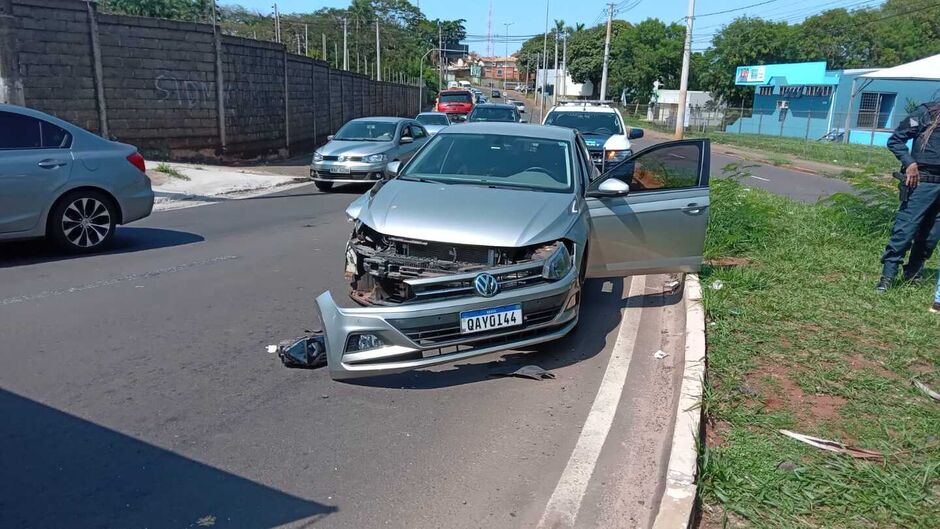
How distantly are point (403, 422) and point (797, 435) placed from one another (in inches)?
89.8

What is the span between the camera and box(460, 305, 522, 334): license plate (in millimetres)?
4840

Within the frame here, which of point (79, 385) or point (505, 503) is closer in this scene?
point (505, 503)

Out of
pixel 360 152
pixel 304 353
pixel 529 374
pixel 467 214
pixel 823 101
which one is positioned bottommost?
pixel 529 374

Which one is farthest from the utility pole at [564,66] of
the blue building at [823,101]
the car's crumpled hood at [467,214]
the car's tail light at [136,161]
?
the car's crumpled hood at [467,214]

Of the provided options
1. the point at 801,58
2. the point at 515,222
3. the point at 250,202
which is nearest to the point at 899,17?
the point at 801,58

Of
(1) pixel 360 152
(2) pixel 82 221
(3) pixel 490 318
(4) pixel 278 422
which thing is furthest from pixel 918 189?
(1) pixel 360 152

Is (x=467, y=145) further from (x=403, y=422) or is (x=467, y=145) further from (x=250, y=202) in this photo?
(x=250, y=202)

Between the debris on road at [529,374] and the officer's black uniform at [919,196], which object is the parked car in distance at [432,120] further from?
the debris on road at [529,374]

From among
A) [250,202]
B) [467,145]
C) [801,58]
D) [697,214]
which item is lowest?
[250,202]

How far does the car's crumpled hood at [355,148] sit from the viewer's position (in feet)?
50.3

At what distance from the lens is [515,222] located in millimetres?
5328

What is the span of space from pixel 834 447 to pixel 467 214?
2799mm

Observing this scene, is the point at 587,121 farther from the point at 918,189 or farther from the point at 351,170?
the point at 918,189

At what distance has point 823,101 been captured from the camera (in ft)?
161
